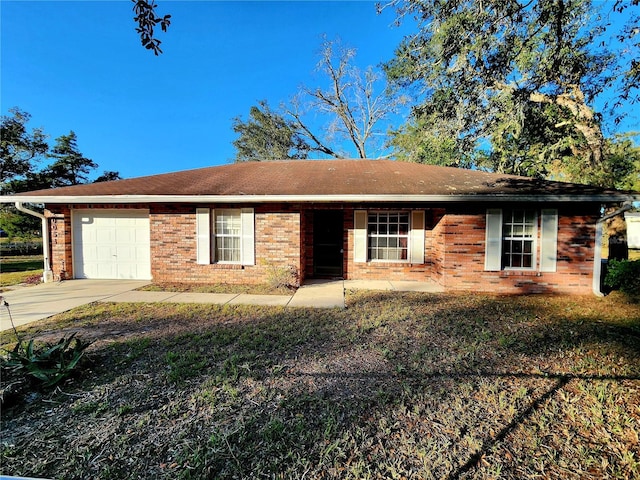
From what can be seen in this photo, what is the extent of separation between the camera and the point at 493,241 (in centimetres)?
769

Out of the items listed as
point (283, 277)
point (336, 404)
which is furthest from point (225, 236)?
point (336, 404)

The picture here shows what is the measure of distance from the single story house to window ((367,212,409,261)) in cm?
3

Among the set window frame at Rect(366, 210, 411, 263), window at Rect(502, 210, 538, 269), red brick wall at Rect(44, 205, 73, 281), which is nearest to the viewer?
window at Rect(502, 210, 538, 269)

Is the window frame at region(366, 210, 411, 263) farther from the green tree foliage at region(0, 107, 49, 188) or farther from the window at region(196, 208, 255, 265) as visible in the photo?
the green tree foliage at region(0, 107, 49, 188)

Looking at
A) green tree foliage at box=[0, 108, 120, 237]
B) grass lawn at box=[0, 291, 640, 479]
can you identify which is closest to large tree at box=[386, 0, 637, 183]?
grass lawn at box=[0, 291, 640, 479]

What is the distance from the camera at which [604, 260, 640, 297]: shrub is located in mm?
7724

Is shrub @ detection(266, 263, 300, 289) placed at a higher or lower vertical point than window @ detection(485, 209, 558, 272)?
lower

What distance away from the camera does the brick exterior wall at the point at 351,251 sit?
7.67 meters

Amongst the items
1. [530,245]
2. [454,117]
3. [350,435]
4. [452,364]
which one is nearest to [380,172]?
[454,117]

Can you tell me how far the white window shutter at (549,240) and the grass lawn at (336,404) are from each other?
109 inches

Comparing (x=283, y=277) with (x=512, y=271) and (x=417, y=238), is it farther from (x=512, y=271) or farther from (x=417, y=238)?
(x=512, y=271)

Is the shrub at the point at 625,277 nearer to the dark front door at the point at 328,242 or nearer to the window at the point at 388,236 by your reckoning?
the window at the point at 388,236

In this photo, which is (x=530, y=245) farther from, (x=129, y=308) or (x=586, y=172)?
(x=129, y=308)

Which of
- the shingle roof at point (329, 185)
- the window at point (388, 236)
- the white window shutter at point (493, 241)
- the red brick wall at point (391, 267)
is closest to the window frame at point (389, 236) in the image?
the window at point (388, 236)
